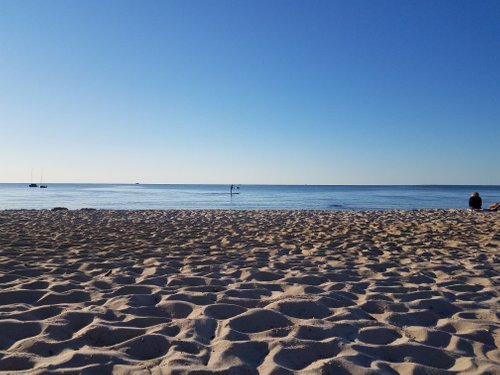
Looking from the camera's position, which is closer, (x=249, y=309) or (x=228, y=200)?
(x=249, y=309)

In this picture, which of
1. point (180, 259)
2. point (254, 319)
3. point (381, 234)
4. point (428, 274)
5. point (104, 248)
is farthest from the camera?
point (381, 234)

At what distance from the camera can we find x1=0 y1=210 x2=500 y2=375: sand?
→ 2594 mm

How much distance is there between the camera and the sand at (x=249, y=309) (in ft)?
8.51

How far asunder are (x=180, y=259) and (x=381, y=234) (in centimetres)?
504

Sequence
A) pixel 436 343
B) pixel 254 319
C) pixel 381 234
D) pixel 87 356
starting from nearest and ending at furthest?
pixel 87 356, pixel 436 343, pixel 254 319, pixel 381 234

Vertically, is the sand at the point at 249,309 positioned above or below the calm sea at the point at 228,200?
above

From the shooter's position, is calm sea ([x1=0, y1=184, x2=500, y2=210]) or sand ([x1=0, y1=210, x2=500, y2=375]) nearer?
sand ([x1=0, y1=210, x2=500, y2=375])

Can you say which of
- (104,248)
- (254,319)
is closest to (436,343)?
(254,319)

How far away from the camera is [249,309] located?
357cm

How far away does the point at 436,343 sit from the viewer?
9.57ft

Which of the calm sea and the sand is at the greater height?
the sand

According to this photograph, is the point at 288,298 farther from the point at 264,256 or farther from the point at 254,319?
the point at 264,256

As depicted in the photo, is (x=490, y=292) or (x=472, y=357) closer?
(x=472, y=357)

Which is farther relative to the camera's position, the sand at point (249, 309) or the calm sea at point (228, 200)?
the calm sea at point (228, 200)
